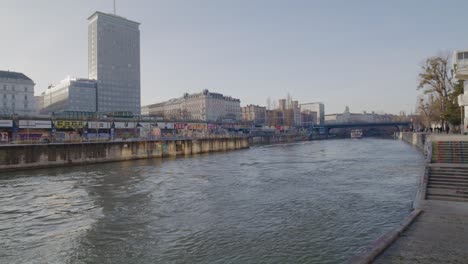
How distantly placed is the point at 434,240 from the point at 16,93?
166936 mm

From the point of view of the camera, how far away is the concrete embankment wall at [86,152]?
46250 millimetres

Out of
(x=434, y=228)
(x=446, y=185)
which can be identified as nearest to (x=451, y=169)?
(x=446, y=185)

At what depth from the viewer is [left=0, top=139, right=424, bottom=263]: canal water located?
13.2 meters

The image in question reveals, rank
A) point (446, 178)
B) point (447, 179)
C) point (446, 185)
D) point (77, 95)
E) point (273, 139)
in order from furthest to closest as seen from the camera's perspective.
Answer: point (77, 95)
point (273, 139)
point (446, 178)
point (447, 179)
point (446, 185)

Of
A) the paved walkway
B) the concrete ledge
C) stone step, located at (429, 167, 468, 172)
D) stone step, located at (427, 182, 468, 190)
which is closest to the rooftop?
stone step, located at (429, 167, 468, 172)

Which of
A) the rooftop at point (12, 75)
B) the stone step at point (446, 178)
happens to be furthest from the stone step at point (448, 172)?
the rooftop at point (12, 75)

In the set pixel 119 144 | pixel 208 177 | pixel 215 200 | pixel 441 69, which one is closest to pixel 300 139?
pixel 441 69

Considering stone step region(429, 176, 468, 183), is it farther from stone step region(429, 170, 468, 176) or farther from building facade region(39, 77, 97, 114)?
building facade region(39, 77, 97, 114)

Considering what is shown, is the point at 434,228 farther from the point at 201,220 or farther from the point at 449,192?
the point at 201,220

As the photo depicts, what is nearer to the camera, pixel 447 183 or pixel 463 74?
pixel 447 183

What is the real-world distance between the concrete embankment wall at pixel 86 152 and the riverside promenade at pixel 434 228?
168 ft

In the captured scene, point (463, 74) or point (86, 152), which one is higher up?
point (463, 74)

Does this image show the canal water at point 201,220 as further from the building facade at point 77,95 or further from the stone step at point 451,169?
the building facade at point 77,95

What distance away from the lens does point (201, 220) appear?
18047mm
